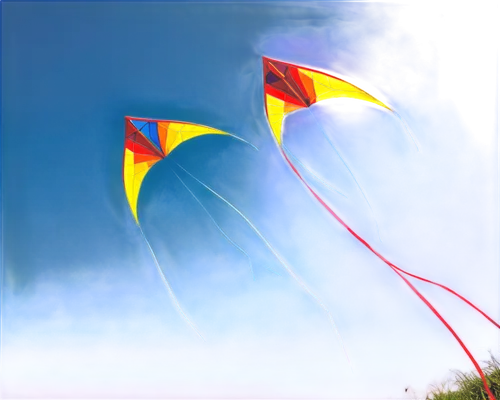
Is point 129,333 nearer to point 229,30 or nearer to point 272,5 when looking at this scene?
point 229,30

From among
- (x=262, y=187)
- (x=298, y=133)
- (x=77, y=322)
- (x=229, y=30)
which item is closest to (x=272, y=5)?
(x=229, y=30)

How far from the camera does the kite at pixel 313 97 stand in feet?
9.30

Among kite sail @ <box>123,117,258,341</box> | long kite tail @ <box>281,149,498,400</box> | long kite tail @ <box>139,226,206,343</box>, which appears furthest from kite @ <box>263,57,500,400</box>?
long kite tail @ <box>139,226,206,343</box>

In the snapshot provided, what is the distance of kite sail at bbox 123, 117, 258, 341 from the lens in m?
2.90

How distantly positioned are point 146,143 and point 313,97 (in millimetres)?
1058

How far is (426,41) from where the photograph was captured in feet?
9.61

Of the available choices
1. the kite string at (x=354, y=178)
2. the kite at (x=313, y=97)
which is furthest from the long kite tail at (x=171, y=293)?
the kite string at (x=354, y=178)

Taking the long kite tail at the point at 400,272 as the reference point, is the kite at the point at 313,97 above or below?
above

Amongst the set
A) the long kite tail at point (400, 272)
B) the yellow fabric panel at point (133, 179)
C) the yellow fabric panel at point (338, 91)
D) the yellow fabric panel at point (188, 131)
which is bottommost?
the long kite tail at point (400, 272)

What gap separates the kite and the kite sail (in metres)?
0.28

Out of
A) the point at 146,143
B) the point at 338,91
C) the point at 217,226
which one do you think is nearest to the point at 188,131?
the point at 146,143

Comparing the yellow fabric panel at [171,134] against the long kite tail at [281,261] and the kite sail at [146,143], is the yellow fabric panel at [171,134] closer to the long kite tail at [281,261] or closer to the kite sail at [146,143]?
the kite sail at [146,143]

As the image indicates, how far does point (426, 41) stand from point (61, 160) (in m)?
2.39

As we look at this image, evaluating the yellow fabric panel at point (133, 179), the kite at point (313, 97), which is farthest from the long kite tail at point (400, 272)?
the yellow fabric panel at point (133, 179)
